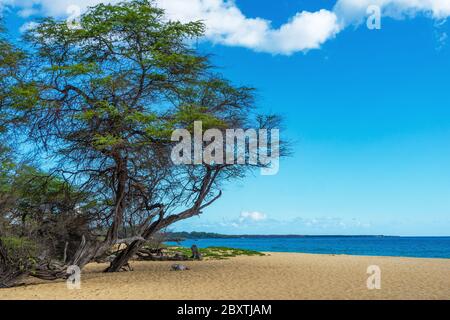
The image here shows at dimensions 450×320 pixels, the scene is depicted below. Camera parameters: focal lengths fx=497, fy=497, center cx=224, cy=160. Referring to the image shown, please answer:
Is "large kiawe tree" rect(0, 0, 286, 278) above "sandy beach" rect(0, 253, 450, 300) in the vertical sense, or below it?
above

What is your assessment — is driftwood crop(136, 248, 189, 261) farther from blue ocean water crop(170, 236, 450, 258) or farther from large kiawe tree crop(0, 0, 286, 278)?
blue ocean water crop(170, 236, 450, 258)

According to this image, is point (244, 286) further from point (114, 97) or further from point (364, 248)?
point (364, 248)

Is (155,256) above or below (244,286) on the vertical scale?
above

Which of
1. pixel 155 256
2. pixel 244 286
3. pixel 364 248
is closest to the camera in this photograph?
pixel 244 286

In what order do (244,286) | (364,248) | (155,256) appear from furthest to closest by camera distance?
(364,248) < (155,256) < (244,286)

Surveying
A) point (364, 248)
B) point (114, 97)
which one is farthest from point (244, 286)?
point (364, 248)

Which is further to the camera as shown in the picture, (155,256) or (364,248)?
(364,248)

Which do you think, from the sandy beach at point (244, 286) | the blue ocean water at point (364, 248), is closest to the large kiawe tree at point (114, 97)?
the sandy beach at point (244, 286)

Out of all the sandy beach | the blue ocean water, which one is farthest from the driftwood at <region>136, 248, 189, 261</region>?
the blue ocean water

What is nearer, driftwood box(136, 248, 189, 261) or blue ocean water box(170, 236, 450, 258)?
driftwood box(136, 248, 189, 261)

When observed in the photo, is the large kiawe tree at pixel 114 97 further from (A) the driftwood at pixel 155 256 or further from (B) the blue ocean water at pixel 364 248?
(B) the blue ocean water at pixel 364 248
